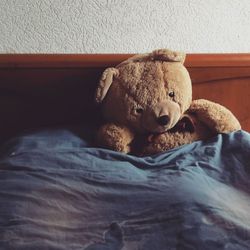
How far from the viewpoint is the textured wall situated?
1.30 metres

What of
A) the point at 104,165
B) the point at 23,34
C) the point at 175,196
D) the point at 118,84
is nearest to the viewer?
the point at 175,196

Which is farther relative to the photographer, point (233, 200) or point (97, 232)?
point (233, 200)

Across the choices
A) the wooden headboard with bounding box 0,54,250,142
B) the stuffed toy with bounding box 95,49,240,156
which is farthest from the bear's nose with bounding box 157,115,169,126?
the wooden headboard with bounding box 0,54,250,142

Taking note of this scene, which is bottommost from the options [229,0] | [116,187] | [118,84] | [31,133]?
[116,187]

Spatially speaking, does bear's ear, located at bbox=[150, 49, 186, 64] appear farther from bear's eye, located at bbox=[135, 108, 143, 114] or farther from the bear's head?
bear's eye, located at bbox=[135, 108, 143, 114]

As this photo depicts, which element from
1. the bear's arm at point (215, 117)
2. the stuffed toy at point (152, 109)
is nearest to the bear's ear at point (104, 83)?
the stuffed toy at point (152, 109)

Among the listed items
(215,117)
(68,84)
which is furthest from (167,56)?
(68,84)

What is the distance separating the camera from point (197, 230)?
0.83m

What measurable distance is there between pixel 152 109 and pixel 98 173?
249mm

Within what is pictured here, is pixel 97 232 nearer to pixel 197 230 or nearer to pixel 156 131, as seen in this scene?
pixel 197 230

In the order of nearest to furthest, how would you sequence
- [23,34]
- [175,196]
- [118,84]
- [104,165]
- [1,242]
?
[1,242], [175,196], [104,165], [118,84], [23,34]

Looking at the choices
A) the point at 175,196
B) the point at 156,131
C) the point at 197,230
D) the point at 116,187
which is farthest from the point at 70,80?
the point at 197,230

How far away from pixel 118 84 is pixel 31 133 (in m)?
0.31

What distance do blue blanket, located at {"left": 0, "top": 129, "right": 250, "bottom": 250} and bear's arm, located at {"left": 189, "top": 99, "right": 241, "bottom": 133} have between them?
46 mm
